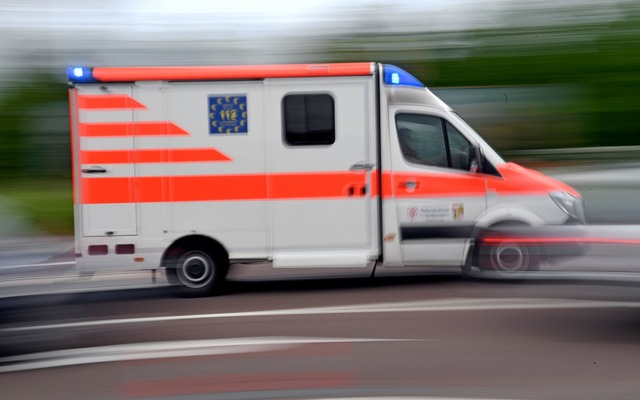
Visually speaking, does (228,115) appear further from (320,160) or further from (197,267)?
(197,267)

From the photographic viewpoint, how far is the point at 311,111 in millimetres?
8438

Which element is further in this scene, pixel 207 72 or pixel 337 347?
pixel 207 72

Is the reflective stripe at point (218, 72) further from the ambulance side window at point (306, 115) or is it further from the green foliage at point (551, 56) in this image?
the green foliage at point (551, 56)

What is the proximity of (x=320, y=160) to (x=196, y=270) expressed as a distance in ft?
5.88

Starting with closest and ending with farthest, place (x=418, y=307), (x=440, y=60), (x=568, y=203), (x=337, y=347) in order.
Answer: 1. (x=337, y=347)
2. (x=418, y=307)
3. (x=568, y=203)
4. (x=440, y=60)

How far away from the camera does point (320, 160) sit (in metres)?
8.45

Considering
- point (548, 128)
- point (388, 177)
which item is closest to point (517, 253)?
point (388, 177)

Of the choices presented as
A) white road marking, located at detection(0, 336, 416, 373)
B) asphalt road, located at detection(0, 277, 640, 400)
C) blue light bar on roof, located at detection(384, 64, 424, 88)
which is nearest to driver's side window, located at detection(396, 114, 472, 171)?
blue light bar on roof, located at detection(384, 64, 424, 88)

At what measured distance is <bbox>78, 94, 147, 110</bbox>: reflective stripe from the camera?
8.35 metres

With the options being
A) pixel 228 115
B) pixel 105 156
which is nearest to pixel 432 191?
pixel 228 115

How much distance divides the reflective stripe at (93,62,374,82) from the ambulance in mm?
11

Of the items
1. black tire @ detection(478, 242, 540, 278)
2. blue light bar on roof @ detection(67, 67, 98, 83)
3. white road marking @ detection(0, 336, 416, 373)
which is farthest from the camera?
blue light bar on roof @ detection(67, 67, 98, 83)

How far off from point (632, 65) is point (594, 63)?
0.76 meters

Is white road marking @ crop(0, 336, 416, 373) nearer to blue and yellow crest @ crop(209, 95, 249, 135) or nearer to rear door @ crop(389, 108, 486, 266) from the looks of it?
rear door @ crop(389, 108, 486, 266)
